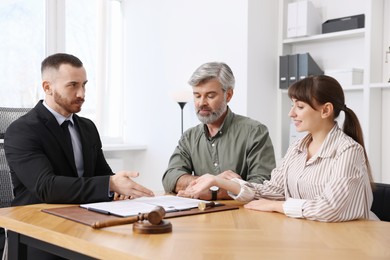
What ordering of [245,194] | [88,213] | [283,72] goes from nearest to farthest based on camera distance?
[88,213]
[245,194]
[283,72]

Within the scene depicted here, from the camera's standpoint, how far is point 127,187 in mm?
1966

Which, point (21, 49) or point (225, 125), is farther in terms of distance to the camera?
point (21, 49)

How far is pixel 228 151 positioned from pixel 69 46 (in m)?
2.97

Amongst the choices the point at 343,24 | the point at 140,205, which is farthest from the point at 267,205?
the point at 343,24

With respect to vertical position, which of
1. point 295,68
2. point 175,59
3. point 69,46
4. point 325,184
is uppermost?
point 69,46

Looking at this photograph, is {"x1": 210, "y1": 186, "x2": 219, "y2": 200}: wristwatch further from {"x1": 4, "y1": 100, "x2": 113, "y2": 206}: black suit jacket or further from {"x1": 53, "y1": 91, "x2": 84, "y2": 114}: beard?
{"x1": 53, "y1": 91, "x2": 84, "y2": 114}: beard

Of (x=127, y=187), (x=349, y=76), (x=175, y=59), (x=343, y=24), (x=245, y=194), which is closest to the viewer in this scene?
(x=127, y=187)

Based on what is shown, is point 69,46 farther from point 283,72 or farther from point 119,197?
point 119,197

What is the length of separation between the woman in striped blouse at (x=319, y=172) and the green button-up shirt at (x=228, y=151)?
393 mm

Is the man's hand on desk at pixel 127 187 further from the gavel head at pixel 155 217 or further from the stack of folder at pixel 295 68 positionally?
the stack of folder at pixel 295 68

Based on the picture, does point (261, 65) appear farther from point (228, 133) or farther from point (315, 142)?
point (315, 142)

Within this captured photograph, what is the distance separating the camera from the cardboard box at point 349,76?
414 centimetres

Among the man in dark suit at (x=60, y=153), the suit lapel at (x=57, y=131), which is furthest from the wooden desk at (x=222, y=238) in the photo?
the suit lapel at (x=57, y=131)

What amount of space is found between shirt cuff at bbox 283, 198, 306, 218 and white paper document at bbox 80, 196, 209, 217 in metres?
0.34
